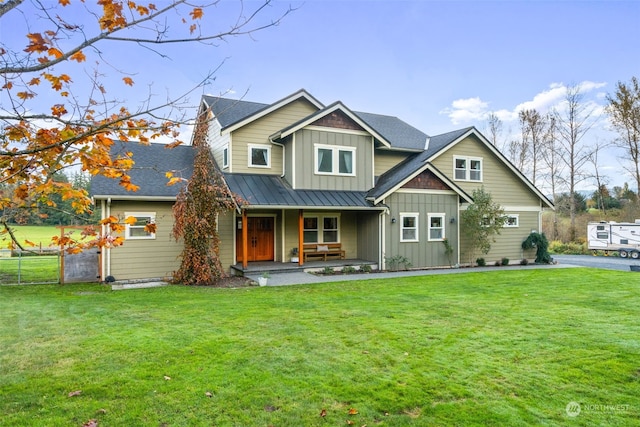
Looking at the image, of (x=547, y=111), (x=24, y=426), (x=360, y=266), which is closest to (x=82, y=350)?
(x=24, y=426)

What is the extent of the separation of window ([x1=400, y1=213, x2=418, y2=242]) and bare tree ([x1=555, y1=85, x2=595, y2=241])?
63.7 ft

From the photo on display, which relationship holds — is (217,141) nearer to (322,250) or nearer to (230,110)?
(230,110)

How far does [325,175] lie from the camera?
50.6 ft

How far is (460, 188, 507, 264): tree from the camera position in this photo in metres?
16.3

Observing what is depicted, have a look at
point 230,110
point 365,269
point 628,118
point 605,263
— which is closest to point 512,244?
point 605,263

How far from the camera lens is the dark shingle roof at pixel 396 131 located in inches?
743

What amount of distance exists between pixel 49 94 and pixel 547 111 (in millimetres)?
34223

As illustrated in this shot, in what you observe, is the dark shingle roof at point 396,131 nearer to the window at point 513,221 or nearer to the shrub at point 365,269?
the window at point 513,221

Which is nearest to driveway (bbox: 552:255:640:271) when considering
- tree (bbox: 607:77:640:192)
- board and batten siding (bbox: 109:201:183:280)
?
tree (bbox: 607:77:640:192)

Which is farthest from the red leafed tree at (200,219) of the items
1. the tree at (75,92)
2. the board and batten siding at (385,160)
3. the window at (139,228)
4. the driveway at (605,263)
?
the driveway at (605,263)

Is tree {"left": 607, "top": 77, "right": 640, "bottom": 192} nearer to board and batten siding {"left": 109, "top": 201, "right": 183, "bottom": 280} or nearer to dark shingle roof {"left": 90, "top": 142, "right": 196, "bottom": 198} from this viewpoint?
dark shingle roof {"left": 90, "top": 142, "right": 196, "bottom": 198}

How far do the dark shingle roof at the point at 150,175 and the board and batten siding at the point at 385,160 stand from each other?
861 cm

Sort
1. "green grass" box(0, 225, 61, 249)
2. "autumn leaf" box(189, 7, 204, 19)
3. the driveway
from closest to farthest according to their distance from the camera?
"autumn leaf" box(189, 7, 204, 19), "green grass" box(0, 225, 61, 249), the driveway

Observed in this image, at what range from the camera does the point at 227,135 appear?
15148 mm
